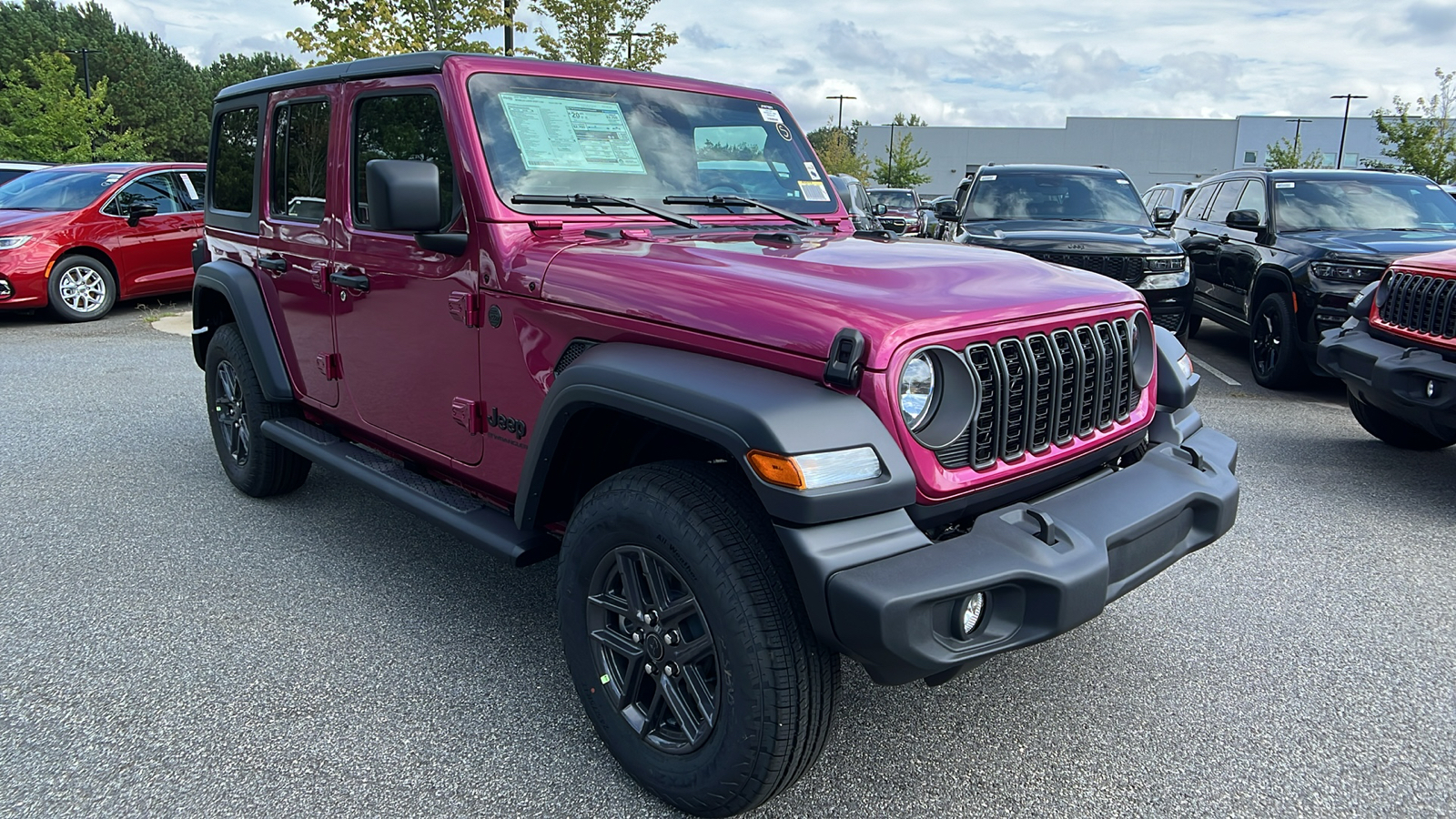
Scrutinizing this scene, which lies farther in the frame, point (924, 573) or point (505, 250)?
point (505, 250)

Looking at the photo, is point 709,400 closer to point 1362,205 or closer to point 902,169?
point 1362,205

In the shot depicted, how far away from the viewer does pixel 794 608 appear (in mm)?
2121

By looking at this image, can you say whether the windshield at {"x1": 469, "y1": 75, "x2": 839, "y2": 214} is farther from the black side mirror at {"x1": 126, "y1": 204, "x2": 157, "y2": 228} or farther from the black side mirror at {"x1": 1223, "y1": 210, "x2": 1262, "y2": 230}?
the black side mirror at {"x1": 126, "y1": 204, "x2": 157, "y2": 228}

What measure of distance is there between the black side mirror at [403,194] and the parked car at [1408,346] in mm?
4620

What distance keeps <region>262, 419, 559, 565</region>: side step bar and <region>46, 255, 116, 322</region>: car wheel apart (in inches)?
319

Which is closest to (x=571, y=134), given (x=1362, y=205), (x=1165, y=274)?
(x=1165, y=274)

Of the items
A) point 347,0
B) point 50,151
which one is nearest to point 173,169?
point 347,0

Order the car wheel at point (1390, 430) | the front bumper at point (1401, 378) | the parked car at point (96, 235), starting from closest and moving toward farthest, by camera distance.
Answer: the front bumper at point (1401, 378) → the car wheel at point (1390, 430) → the parked car at point (96, 235)

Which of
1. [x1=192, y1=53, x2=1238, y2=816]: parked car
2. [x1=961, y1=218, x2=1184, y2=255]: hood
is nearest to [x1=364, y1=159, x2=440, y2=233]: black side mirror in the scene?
[x1=192, y1=53, x2=1238, y2=816]: parked car

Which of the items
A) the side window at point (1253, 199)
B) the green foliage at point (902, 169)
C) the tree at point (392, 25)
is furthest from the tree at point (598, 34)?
the green foliage at point (902, 169)

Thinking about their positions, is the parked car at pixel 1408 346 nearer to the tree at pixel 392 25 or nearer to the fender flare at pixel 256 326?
the fender flare at pixel 256 326

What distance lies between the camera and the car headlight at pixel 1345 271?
689 cm

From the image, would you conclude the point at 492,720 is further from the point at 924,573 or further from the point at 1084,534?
the point at 1084,534

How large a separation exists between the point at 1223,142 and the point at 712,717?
255 feet
